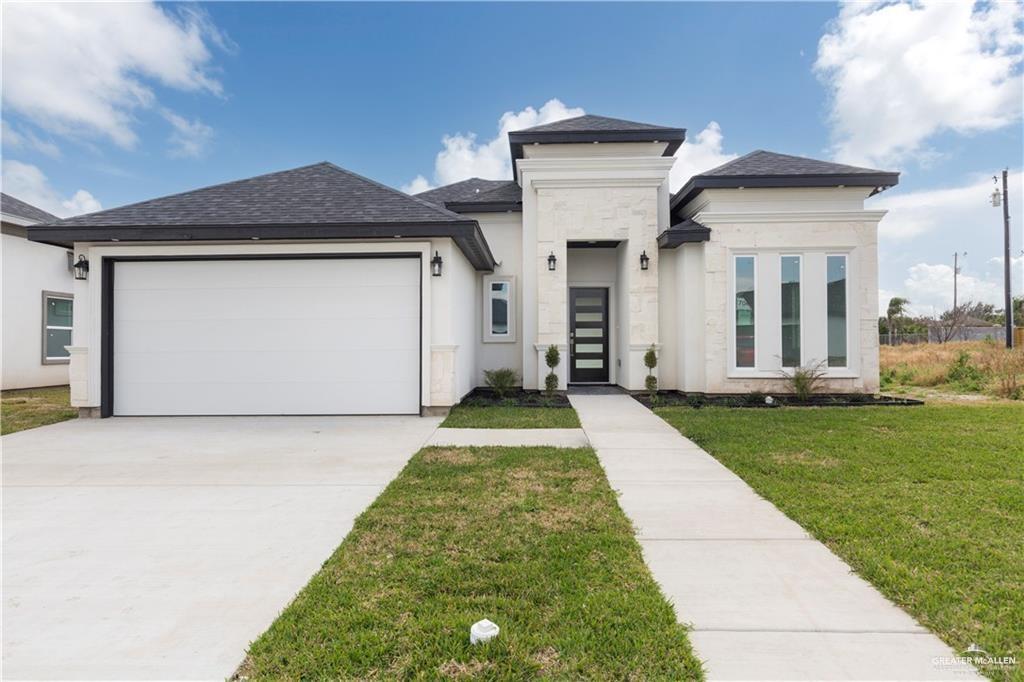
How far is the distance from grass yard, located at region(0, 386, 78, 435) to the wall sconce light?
91.8 inches

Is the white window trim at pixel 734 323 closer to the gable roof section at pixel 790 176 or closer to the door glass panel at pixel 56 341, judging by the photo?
the gable roof section at pixel 790 176

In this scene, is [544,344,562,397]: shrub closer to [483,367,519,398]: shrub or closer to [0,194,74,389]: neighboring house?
[483,367,519,398]: shrub

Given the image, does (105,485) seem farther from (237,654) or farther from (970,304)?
(970,304)

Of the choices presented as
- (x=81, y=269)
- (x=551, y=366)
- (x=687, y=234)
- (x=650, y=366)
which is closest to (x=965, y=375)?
(x=650, y=366)

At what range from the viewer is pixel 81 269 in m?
7.70

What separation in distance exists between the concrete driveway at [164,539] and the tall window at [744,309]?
6.64 m

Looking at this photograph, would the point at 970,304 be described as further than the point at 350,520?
Yes

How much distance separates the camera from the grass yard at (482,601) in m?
1.90

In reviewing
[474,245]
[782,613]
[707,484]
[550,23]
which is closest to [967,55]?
[550,23]

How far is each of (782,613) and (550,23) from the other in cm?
1403

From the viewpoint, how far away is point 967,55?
395 inches

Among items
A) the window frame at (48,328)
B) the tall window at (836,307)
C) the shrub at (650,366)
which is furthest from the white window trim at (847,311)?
the window frame at (48,328)

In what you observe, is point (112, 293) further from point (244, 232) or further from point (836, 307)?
point (836, 307)

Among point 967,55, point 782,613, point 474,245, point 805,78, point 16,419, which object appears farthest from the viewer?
point 805,78
